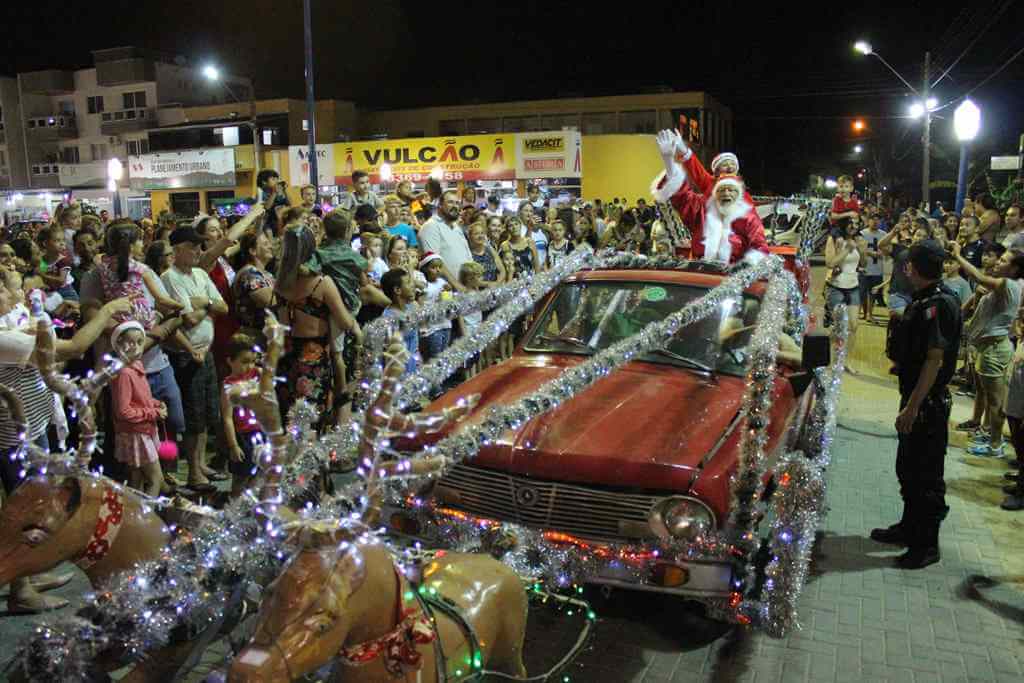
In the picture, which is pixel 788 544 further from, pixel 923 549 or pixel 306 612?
pixel 306 612

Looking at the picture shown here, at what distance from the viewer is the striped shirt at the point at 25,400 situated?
4699 millimetres

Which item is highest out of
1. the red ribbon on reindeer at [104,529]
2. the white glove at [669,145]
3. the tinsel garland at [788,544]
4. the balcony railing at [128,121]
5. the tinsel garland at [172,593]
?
the balcony railing at [128,121]

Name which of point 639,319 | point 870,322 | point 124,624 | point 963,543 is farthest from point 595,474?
point 870,322

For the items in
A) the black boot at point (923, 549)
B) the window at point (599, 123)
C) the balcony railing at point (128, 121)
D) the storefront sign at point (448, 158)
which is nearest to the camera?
the black boot at point (923, 549)

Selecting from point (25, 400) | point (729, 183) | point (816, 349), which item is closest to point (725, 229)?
point (729, 183)

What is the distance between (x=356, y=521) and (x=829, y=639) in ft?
10.6

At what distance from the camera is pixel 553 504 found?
428 cm

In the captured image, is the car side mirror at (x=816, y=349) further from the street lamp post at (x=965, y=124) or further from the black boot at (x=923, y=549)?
the street lamp post at (x=965, y=124)

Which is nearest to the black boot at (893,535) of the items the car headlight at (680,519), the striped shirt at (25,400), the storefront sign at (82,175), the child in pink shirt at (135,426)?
the car headlight at (680,519)

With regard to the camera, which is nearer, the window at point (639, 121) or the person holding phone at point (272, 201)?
the person holding phone at point (272, 201)

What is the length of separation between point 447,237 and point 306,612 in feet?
24.6

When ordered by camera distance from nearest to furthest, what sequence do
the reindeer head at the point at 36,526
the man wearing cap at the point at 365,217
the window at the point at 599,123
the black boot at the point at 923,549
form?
the reindeer head at the point at 36,526
the black boot at the point at 923,549
the man wearing cap at the point at 365,217
the window at the point at 599,123

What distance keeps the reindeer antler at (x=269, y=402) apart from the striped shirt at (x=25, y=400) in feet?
9.90

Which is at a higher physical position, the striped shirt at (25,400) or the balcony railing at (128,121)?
the balcony railing at (128,121)
